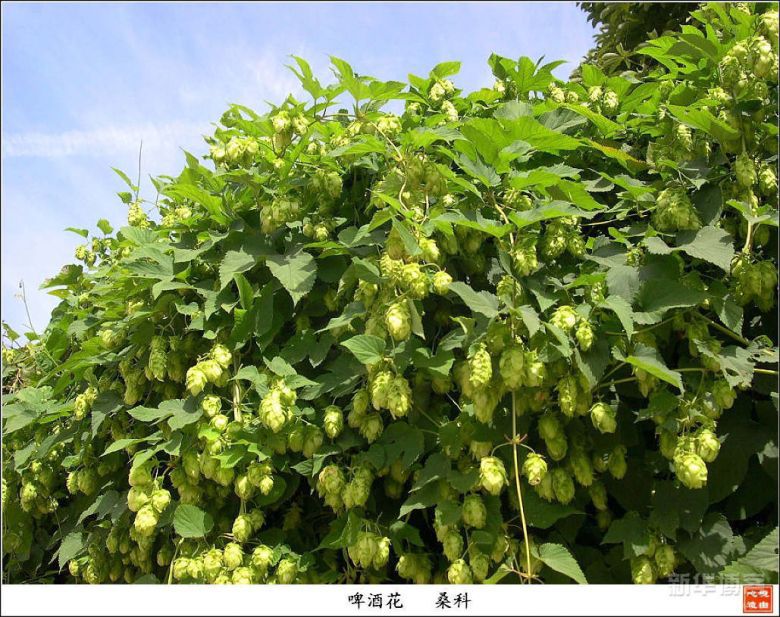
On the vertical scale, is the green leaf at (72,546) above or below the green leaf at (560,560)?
above

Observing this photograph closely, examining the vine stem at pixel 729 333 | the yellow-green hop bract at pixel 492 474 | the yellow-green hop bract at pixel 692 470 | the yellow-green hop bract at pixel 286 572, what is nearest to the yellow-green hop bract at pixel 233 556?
the yellow-green hop bract at pixel 286 572

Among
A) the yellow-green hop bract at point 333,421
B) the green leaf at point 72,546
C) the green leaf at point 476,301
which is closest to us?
the green leaf at point 476,301

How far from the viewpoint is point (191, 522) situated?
1.96m

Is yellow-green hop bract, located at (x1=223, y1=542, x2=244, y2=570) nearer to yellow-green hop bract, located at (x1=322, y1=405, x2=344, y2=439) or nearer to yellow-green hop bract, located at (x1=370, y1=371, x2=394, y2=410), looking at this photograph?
yellow-green hop bract, located at (x1=322, y1=405, x2=344, y2=439)

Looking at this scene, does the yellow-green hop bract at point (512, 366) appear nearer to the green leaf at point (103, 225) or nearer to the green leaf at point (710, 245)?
the green leaf at point (710, 245)

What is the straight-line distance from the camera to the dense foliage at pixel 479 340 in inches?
63.0

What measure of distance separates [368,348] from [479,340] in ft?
0.98

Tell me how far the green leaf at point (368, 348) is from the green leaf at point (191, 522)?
75 cm

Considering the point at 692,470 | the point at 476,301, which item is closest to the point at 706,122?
the point at 476,301

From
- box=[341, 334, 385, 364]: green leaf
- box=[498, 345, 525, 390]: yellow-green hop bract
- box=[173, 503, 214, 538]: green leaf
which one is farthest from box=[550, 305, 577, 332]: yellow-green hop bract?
box=[173, 503, 214, 538]: green leaf

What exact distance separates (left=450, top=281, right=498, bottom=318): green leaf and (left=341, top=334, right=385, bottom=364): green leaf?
0.26 m

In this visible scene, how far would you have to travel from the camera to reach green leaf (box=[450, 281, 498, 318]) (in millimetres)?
1546

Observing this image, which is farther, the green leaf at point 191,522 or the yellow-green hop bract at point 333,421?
the green leaf at point 191,522

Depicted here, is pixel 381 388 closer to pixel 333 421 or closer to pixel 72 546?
pixel 333 421
